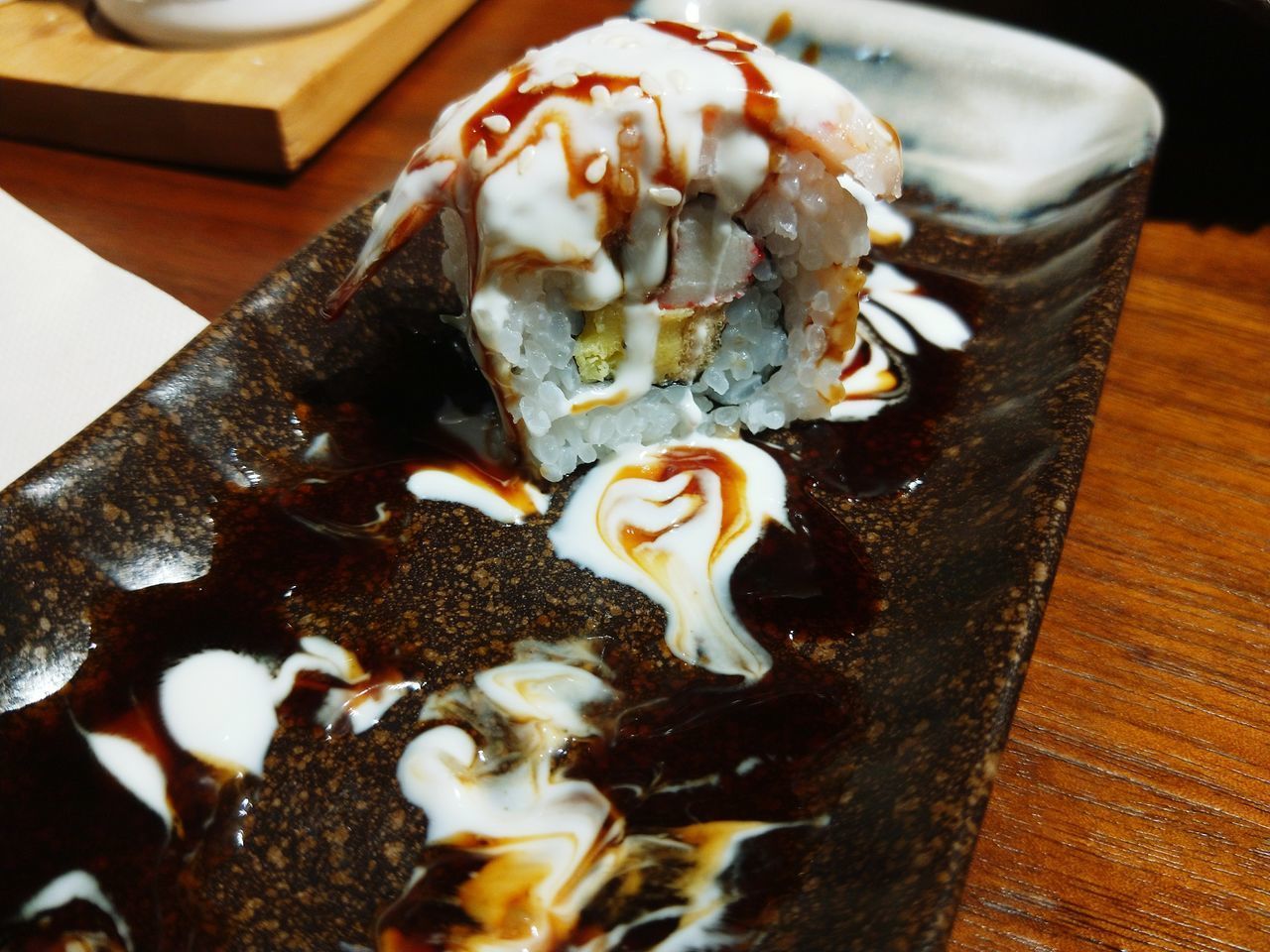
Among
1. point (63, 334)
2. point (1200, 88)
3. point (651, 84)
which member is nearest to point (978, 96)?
point (1200, 88)

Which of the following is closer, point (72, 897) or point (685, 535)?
point (72, 897)

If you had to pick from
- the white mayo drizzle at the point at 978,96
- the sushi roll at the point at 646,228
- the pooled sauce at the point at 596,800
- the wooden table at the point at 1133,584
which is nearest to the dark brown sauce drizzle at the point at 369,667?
the pooled sauce at the point at 596,800

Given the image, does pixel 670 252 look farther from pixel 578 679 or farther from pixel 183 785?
pixel 183 785

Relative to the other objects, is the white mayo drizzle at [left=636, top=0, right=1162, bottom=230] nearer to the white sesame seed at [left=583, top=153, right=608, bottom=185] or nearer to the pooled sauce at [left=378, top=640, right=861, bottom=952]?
the white sesame seed at [left=583, top=153, right=608, bottom=185]

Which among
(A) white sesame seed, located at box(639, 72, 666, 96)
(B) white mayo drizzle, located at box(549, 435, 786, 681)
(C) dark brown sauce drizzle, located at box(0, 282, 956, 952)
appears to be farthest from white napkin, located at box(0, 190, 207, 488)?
(A) white sesame seed, located at box(639, 72, 666, 96)

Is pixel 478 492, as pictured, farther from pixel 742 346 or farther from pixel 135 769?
pixel 135 769
